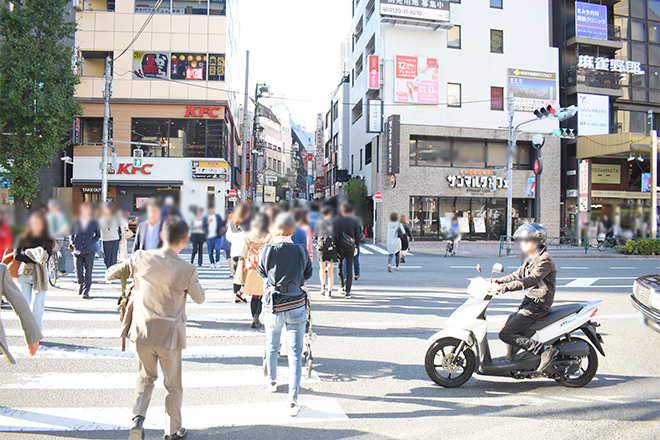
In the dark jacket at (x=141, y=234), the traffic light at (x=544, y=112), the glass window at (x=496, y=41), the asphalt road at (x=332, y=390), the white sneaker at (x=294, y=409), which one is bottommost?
the asphalt road at (x=332, y=390)

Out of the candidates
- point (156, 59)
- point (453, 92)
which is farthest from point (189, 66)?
point (453, 92)

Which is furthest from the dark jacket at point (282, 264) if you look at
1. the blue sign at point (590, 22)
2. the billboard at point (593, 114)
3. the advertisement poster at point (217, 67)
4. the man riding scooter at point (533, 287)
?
the blue sign at point (590, 22)

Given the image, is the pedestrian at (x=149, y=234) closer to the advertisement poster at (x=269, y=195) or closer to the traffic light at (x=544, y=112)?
the advertisement poster at (x=269, y=195)

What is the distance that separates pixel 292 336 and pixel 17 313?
8.08ft

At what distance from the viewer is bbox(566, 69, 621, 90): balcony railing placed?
92.5 feet

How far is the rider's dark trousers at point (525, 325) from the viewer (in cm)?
438

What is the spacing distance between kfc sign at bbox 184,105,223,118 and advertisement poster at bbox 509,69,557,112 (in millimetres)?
20416

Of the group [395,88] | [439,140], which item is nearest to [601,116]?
[439,140]

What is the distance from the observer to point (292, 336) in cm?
398

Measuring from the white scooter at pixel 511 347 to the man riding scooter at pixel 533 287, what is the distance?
9 cm

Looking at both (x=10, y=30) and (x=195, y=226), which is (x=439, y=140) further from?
(x=195, y=226)

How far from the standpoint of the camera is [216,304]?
8.70m

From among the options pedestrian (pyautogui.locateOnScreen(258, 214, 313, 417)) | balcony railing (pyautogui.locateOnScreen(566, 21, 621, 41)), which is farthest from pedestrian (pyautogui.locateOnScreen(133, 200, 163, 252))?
balcony railing (pyautogui.locateOnScreen(566, 21, 621, 41))

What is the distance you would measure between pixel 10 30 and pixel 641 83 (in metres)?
38.5
